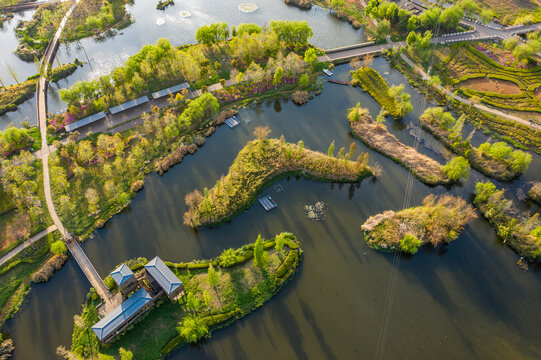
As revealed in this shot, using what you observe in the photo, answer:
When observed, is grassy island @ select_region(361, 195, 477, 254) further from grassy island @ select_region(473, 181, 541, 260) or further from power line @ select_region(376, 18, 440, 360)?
grassy island @ select_region(473, 181, 541, 260)

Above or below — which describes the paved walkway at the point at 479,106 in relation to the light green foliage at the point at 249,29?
below

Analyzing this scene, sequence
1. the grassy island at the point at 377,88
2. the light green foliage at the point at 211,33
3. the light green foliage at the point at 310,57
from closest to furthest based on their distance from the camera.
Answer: the grassy island at the point at 377,88 < the light green foliage at the point at 310,57 < the light green foliage at the point at 211,33

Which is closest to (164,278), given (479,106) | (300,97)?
(300,97)

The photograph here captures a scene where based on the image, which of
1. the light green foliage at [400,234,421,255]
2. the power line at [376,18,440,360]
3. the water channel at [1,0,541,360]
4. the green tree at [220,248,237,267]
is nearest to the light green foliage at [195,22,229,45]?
the water channel at [1,0,541,360]

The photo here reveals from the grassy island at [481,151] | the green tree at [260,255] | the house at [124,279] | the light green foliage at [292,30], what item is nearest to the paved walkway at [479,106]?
the grassy island at [481,151]

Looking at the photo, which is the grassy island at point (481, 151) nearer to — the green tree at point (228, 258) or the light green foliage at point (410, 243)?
the light green foliage at point (410, 243)

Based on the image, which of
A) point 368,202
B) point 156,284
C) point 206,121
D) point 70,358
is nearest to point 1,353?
point 70,358

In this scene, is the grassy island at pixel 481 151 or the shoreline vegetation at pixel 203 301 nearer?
the shoreline vegetation at pixel 203 301

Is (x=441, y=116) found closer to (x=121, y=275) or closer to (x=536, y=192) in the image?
(x=536, y=192)
